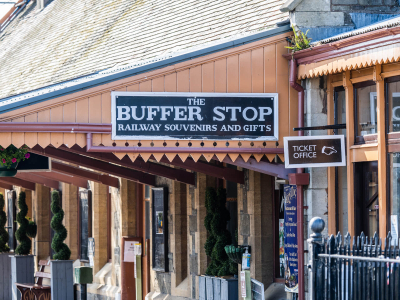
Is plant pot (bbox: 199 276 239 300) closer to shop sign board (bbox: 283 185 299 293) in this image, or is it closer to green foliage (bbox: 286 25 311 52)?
shop sign board (bbox: 283 185 299 293)

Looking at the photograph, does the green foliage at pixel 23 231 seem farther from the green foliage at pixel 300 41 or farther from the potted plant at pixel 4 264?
the green foliage at pixel 300 41

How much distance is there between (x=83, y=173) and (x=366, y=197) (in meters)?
6.36

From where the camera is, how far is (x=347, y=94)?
31.0 ft

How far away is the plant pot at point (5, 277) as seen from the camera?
63.2 feet

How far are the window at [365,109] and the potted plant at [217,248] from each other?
334 centimetres

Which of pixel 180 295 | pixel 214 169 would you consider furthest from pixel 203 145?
pixel 180 295

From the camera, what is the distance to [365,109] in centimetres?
928

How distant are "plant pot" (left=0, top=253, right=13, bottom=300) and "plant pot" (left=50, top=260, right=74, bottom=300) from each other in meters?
4.21

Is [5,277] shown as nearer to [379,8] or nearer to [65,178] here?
[65,178]

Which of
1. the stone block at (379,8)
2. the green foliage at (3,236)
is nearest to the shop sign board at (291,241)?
the stone block at (379,8)

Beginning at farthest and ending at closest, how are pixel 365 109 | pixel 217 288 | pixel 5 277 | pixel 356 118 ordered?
pixel 5 277
pixel 217 288
pixel 356 118
pixel 365 109

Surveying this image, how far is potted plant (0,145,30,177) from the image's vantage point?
10.4 metres

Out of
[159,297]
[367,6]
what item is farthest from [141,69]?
[159,297]

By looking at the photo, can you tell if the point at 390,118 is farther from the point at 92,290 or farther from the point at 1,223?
the point at 1,223
